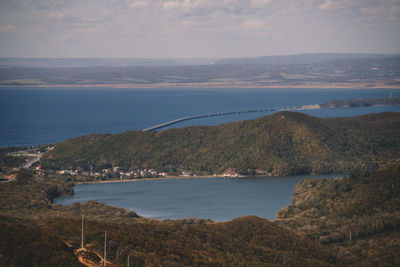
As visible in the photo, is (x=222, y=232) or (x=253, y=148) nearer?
(x=222, y=232)

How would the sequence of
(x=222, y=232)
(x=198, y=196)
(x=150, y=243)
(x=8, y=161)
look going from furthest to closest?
(x=8, y=161) → (x=198, y=196) → (x=222, y=232) → (x=150, y=243)

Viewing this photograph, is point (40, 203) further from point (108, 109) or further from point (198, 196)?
point (108, 109)

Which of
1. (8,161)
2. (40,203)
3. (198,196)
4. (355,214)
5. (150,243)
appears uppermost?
(150,243)

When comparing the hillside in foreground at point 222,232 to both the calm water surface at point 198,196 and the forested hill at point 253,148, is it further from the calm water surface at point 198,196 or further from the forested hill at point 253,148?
the forested hill at point 253,148

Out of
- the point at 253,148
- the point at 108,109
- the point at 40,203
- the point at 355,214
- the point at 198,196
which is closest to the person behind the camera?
the point at 355,214

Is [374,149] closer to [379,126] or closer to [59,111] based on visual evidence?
[379,126]

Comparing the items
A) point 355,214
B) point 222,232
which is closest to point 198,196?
point 355,214

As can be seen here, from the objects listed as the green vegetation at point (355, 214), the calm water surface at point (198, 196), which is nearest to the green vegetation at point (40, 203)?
the calm water surface at point (198, 196)
